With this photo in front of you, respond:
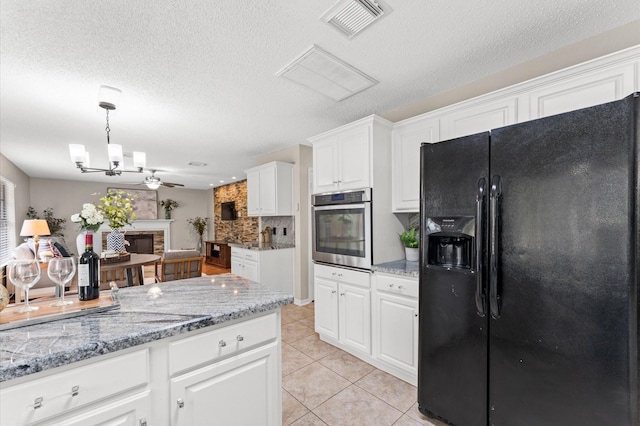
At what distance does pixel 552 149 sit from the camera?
132cm

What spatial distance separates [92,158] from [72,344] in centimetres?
547

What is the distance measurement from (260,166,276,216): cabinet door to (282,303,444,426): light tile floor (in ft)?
7.39

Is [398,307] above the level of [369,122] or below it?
below

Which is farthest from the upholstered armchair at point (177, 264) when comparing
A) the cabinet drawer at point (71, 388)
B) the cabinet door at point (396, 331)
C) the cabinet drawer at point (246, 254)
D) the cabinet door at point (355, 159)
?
the cabinet drawer at point (71, 388)

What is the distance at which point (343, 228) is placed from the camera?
9.11 ft

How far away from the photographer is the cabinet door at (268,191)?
4.44 metres

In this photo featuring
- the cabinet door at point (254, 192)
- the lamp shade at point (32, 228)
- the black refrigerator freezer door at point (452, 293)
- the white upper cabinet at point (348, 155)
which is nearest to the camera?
the black refrigerator freezer door at point (452, 293)

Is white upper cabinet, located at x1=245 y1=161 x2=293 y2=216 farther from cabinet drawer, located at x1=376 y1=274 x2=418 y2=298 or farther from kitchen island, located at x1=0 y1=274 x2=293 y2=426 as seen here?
kitchen island, located at x1=0 y1=274 x2=293 y2=426

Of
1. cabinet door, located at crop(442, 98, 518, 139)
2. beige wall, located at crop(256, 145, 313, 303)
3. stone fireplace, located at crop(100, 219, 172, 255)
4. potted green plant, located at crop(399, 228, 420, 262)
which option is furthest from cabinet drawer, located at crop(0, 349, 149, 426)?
stone fireplace, located at crop(100, 219, 172, 255)

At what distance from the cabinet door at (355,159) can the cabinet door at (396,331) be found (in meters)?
1.09

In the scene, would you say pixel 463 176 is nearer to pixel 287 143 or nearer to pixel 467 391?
pixel 467 391

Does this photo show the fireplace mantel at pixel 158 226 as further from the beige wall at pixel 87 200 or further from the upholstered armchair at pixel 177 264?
the upholstered armchair at pixel 177 264

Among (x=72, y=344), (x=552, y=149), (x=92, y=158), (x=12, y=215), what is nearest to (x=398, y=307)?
(x=552, y=149)

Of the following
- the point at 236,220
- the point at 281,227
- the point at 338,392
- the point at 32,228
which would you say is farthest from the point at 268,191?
the point at 32,228
